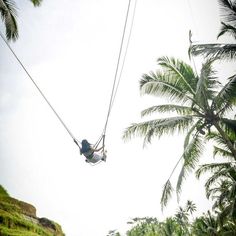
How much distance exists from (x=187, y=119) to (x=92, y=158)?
11.5 feet

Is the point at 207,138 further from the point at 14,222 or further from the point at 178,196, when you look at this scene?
the point at 14,222

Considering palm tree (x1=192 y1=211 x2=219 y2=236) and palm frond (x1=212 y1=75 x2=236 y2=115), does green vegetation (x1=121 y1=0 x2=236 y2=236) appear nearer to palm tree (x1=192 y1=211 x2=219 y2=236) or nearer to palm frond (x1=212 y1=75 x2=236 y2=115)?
palm frond (x1=212 y1=75 x2=236 y2=115)

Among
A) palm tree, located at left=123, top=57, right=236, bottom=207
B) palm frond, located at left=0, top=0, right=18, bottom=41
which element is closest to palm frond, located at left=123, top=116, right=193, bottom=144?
palm tree, located at left=123, top=57, right=236, bottom=207

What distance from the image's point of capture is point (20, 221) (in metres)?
14.5

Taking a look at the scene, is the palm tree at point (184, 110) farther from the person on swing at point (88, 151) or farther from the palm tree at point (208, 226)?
the palm tree at point (208, 226)

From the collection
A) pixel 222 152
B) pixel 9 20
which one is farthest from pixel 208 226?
pixel 9 20

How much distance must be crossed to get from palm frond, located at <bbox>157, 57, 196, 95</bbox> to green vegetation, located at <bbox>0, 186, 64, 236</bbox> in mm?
9654

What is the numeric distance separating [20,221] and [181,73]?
10.9m

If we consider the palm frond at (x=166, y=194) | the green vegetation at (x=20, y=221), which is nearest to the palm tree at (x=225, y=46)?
the palm frond at (x=166, y=194)

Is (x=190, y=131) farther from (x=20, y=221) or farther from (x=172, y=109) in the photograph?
(x=20, y=221)

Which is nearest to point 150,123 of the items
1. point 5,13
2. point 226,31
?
point 226,31

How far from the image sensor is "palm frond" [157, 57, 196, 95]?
9.81 metres

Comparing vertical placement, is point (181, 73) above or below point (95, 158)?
above

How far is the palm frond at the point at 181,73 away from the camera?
386 inches
